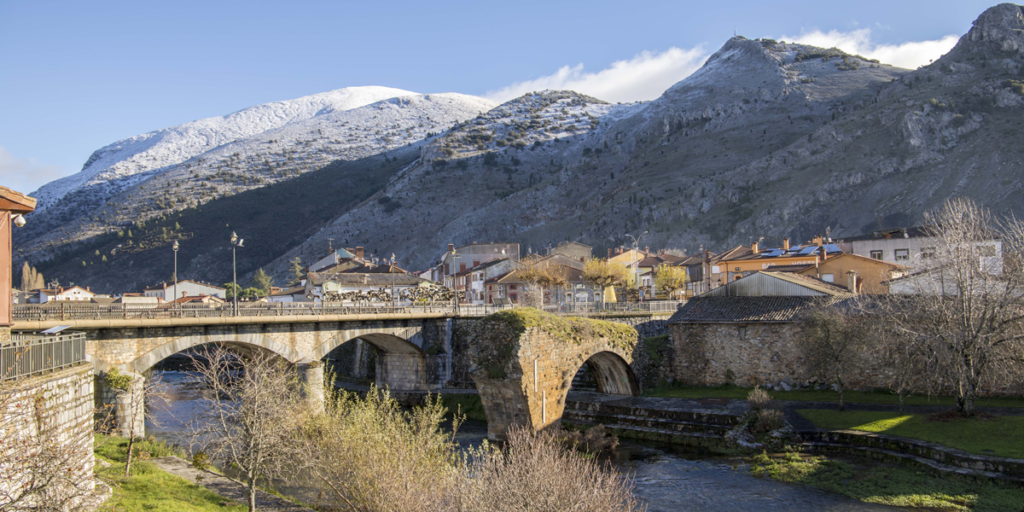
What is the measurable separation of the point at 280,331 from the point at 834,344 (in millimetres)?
28572

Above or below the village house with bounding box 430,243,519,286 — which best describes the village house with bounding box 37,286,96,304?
below

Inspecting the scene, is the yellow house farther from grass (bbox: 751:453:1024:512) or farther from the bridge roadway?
grass (bbox: 751:453:1024:512)

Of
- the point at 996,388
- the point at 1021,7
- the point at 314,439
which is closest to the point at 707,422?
the point at 996,388

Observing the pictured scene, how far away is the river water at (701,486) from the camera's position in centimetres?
2242

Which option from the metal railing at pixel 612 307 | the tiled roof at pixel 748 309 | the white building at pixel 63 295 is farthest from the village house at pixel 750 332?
the white building at pixel 63 295

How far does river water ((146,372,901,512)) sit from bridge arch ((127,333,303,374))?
3.27 m

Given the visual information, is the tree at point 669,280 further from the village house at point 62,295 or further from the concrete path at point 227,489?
the village house at point 62,295

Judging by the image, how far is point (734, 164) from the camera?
148 meters

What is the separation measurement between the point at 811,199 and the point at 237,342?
11151 centimetres

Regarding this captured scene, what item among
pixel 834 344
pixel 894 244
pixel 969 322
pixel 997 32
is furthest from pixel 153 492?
pixel 997 32

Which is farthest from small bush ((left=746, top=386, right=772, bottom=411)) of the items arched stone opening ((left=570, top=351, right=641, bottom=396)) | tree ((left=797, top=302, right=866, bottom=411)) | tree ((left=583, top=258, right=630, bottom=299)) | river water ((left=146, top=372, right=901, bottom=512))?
tree ((left=583, top=258, right=630, bottom=299))

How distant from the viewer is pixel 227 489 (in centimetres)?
2044

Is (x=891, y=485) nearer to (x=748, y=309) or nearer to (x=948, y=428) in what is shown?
(x=948, y=428)

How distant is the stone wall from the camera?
10359 millimetres
